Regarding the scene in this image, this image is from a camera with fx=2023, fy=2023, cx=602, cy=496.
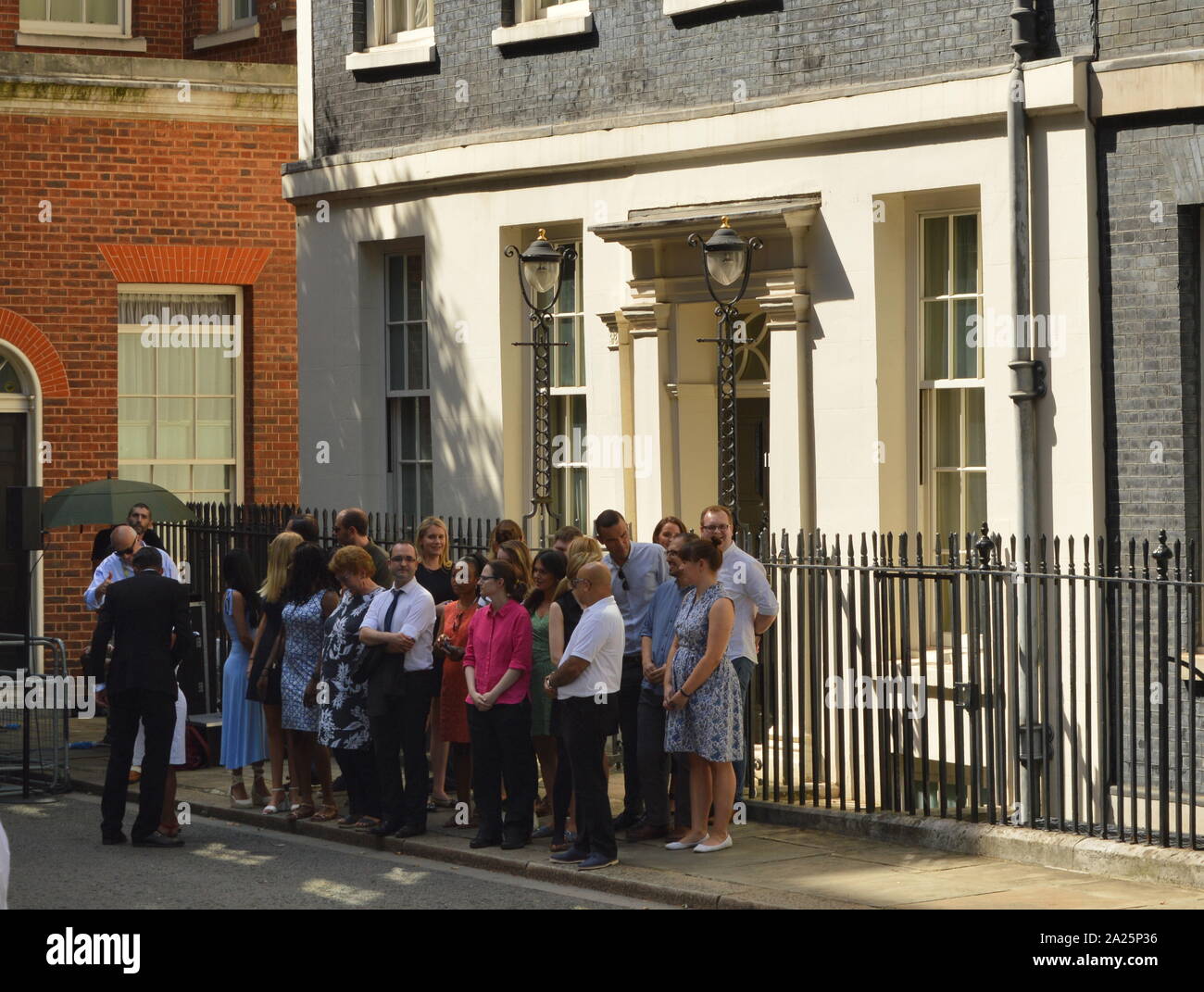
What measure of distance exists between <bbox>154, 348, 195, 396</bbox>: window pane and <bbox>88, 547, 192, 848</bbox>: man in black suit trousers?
27.2 ft

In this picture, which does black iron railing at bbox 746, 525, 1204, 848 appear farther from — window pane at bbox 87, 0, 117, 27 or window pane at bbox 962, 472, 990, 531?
window pane at bbox 87, 0, 117, 27

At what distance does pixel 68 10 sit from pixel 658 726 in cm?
1274

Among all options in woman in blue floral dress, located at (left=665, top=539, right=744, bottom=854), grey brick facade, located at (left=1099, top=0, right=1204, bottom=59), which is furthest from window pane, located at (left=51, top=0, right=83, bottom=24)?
woman in blue floral dress, located at (left=665, top=539, right=744, bottom=854)

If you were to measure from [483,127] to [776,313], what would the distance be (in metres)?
3.52

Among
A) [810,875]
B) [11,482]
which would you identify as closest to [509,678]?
[810,875]

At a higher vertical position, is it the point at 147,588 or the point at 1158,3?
the point at 1158,3

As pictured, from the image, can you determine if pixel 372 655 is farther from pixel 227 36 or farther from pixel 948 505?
pixel 227 36

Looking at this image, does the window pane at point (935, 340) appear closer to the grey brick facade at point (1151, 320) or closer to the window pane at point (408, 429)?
the grey brick facade at point (1151, 320)

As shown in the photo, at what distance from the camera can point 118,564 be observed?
15.6 metres

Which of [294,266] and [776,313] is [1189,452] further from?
[294,266]

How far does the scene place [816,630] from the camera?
40.9 feet

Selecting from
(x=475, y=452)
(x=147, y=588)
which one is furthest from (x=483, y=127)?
(x=147, y=588)

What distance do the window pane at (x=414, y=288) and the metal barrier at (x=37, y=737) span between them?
4.18 meters

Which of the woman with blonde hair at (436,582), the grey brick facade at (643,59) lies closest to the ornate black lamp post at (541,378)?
the grey brick facade at (643,59)
